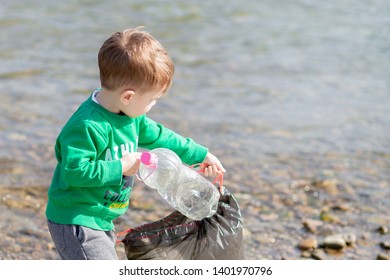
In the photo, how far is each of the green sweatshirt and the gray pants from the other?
3 centimetres

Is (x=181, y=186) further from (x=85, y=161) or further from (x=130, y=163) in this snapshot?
(x=85, y=161)

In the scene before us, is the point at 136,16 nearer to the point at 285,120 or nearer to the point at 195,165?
the point at 285,120

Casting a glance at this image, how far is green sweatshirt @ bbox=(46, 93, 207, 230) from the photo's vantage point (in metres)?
3.06

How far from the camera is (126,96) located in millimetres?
3129

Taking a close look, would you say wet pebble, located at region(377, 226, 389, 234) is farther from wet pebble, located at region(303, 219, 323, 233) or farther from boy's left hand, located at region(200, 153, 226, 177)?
boy's left hand, located at region(200, 153, 226, 177)

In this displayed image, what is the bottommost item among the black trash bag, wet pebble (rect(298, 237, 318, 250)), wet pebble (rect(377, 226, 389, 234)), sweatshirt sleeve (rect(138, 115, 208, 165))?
wet pebble (rect(377, 226, 389, 234))

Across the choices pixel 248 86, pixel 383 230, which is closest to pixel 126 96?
pixel 383 230

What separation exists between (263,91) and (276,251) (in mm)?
4291

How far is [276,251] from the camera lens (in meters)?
4.80

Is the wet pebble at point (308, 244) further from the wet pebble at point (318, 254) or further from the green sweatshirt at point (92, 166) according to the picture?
the green sweatshirt at point (92, 166)

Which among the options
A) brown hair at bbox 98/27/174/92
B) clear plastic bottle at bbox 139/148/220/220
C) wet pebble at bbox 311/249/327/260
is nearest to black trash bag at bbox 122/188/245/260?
clear plastic bottle at bbox 139/148/220/220

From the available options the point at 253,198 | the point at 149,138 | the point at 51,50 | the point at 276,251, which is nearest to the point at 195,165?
the point at 149,138

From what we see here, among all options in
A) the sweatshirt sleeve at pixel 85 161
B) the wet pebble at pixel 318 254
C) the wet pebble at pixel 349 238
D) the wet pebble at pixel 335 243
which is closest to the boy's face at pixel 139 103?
the sweatshirt sleeve at pixel 85 161

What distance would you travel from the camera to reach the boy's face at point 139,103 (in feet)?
10.3
